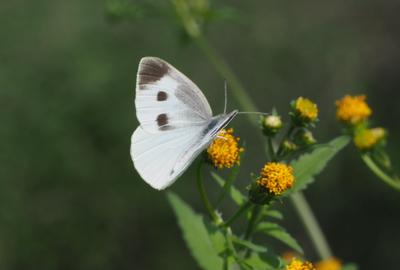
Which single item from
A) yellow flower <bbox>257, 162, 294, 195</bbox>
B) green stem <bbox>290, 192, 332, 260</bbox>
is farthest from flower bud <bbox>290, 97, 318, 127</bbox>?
green stem <bbox>290, 192, 332, 260</bbox>

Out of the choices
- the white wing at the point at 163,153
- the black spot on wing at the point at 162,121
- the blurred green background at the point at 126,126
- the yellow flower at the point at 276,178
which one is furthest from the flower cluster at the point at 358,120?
the blurred green background at the point at 126,126

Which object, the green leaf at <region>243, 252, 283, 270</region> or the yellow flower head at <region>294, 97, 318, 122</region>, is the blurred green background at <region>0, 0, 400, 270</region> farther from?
the green leaf at <region>243, 252, 283, 270</region>

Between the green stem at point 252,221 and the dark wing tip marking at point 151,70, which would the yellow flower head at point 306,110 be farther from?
the dark wing tip marking at point 151,70

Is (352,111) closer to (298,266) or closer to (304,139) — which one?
(304,139)

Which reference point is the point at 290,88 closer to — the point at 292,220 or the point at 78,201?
the point at 292,220

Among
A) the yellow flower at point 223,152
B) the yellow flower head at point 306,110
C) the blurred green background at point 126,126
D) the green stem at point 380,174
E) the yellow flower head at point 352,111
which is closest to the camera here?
the yellow flower at point 223,152

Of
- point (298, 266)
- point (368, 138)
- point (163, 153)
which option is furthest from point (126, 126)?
point (298, 266)

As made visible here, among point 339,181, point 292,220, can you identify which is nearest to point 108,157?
point 292,220
